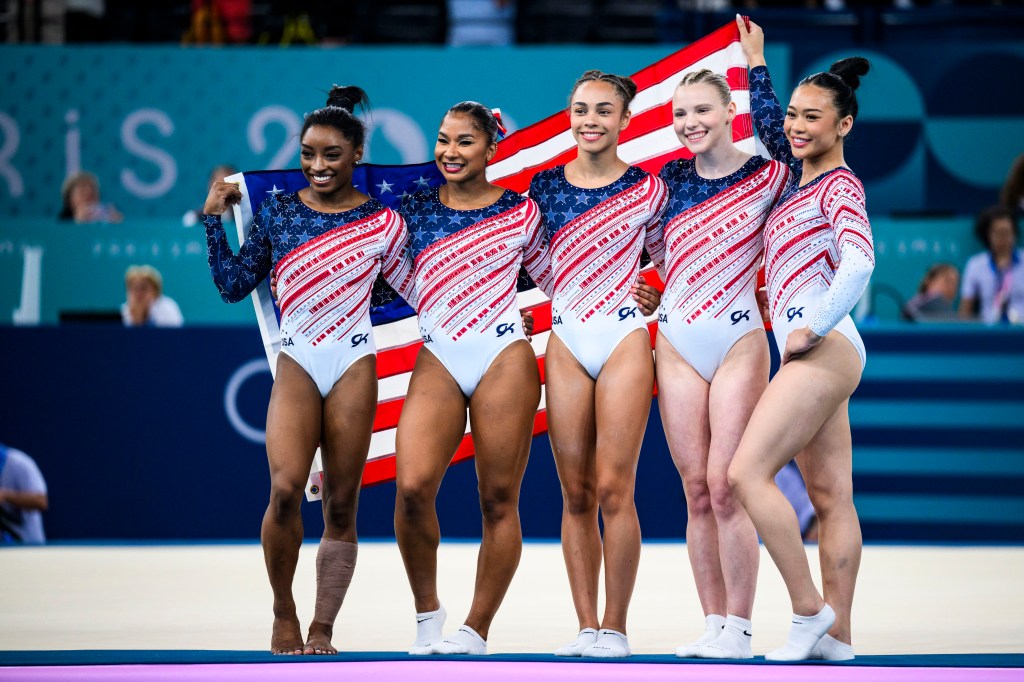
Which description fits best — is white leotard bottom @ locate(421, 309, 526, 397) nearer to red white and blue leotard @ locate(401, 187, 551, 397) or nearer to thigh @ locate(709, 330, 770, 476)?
red white and blue leotard @ locate(401, 187, 551, 397)

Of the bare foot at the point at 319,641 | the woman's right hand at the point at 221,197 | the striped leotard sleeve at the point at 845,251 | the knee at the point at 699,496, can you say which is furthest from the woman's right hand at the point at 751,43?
the bare foot at the point at 319,641

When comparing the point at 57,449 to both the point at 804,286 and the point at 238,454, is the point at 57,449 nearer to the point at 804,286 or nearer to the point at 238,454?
the point at 238,454

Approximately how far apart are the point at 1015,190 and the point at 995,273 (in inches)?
29.2

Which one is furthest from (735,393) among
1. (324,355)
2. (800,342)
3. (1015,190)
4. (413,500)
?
(1015,190)

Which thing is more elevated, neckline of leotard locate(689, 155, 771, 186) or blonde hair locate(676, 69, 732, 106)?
blonde hair locate(676, 69, 732, 106)

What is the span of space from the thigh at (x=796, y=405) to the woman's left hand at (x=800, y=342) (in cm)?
2

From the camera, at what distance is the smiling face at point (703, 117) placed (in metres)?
4.27

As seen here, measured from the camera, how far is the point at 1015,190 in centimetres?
904

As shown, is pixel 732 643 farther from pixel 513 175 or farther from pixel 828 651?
pixel 513 175

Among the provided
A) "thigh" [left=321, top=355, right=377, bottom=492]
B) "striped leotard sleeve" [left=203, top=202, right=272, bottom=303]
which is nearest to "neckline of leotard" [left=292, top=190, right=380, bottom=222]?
"striped leotard sleeve" [left=203, top=202, right=272, bottom=303]

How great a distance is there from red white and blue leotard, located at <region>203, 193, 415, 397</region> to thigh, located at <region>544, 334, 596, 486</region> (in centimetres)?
65

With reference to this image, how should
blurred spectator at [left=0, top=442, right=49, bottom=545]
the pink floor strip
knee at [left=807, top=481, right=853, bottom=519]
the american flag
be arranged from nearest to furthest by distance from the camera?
the pink floor strip < knee at [left=807, top=481, right=853, bottom=519] < the american flag < blurred spectator at [left=0, top=442, right=49, bottom=545]

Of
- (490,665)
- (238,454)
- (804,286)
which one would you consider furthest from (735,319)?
(238,454)

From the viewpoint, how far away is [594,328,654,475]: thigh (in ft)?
13.5
